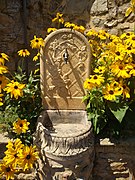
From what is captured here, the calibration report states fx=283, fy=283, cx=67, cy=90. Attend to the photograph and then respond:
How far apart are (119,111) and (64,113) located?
53cm

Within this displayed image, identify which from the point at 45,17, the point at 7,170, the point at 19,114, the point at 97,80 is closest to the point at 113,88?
the point at 97,80

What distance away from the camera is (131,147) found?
7.36 ft

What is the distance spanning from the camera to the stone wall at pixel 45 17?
9.45ft

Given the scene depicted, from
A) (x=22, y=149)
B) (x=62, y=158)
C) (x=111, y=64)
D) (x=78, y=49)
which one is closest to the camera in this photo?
(x=22, y=149)

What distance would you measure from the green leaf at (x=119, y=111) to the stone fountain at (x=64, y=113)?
8.8 inches

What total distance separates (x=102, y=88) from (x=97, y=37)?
72cm

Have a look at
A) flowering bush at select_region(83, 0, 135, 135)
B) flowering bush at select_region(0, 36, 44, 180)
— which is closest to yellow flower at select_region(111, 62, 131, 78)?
flowering bush at select_region(83, 0, 135, 135)

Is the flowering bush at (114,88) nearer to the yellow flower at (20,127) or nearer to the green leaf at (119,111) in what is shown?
the green leaf at (119,111)

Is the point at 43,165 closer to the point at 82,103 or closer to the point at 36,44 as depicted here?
the point at 82,103

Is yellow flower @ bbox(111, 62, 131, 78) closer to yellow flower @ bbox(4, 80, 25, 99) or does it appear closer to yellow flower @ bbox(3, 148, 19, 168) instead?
yellow flower @ bbox(4, 80, 25, 99)

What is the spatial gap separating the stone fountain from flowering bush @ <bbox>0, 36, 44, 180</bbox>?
0.32 feet

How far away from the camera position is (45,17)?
301cm

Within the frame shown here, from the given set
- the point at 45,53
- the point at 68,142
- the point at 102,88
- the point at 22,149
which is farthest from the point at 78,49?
the point at 22,149

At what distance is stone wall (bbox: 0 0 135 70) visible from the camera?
288cm
